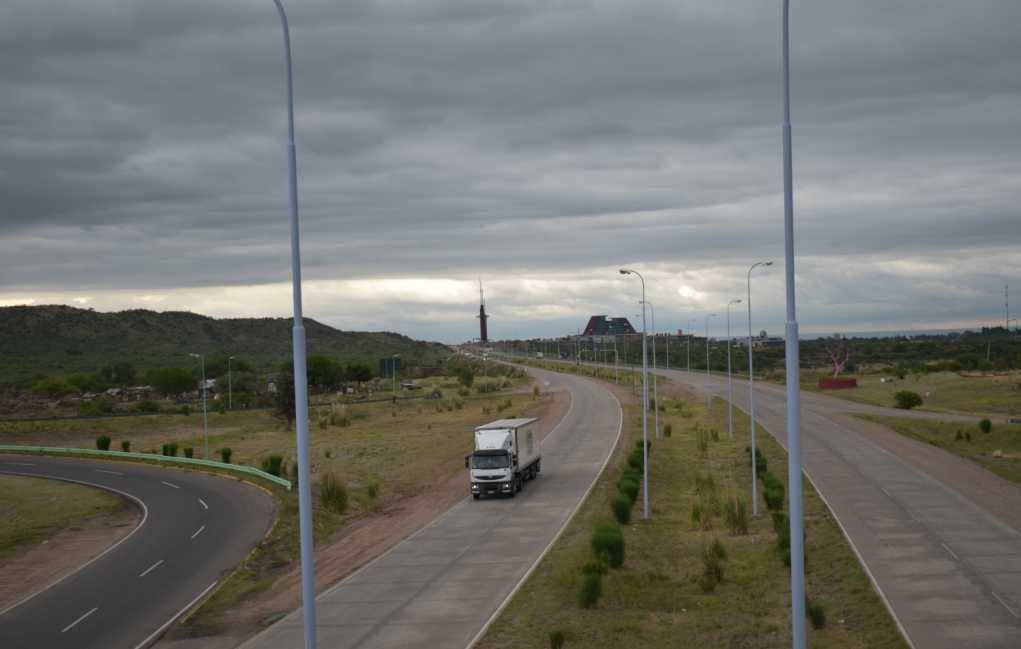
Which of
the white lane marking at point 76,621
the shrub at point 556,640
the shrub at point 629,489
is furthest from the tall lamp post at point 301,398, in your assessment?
the shrub at point 629,489

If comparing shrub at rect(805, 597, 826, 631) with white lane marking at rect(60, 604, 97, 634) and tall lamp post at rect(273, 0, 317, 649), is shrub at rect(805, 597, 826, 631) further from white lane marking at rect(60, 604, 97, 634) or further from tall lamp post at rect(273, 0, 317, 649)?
white lane marking at rect(60, 604, 97, 634)

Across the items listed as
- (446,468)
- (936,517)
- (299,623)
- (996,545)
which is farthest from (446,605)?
(446,468)

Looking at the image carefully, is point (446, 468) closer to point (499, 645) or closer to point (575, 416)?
point (575, 416)

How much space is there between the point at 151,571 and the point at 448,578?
10.4 m

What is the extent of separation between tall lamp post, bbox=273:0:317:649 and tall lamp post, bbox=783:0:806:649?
6.00m

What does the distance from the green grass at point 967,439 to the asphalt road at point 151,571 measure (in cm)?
3726

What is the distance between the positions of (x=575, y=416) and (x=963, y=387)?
140ft

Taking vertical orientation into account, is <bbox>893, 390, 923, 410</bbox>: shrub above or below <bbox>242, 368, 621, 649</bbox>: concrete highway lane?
above

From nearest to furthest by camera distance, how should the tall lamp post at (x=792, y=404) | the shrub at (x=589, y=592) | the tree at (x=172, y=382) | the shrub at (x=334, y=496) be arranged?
the tall lamp post at (x=792, y=404), the shrub at (x=589, y=592), the shrub at (x=334, y=496), the tree at (x=172, y=382)

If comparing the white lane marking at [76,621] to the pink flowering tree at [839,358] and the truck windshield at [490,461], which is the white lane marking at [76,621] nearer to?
the truck windshield at [490,461]

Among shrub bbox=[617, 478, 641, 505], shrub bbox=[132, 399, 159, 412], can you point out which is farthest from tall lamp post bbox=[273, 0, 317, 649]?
shrub bbox=[132, 399, 159, 412]

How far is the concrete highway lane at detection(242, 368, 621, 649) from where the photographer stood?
67.4 ft

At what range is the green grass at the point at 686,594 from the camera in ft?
65.4

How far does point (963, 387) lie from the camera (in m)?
91.2
